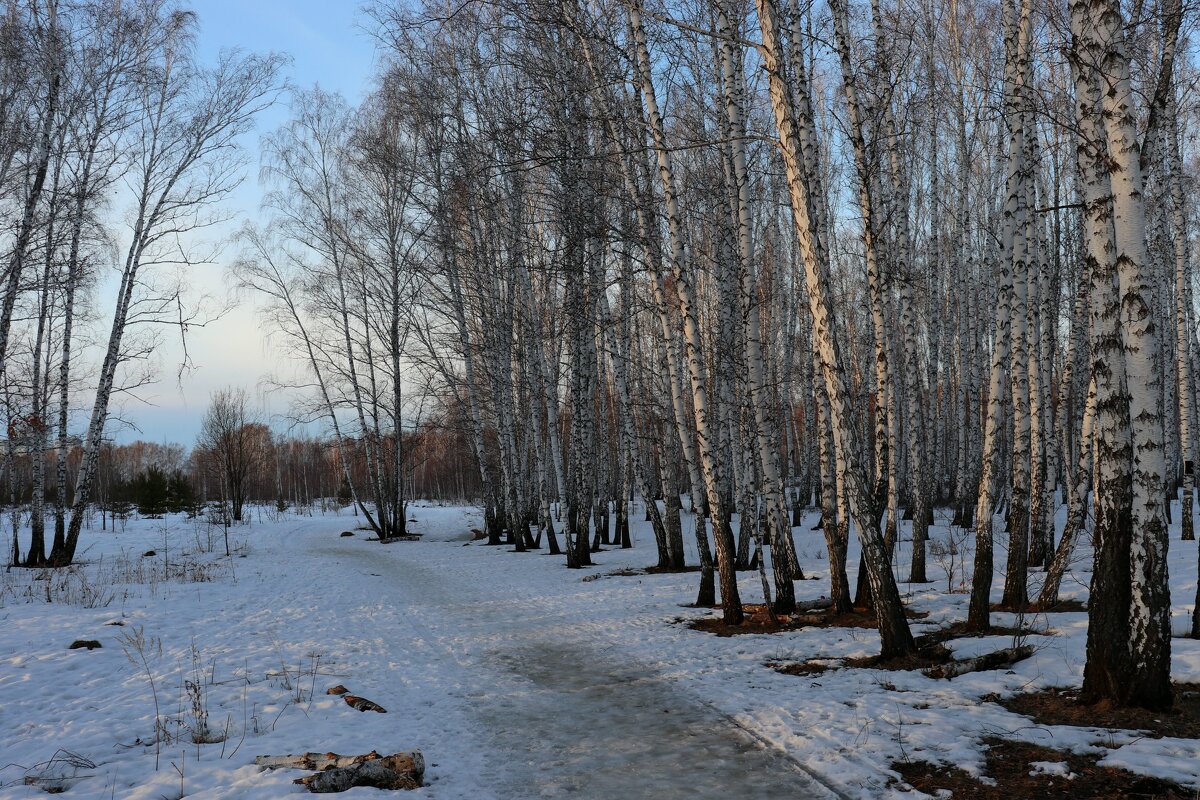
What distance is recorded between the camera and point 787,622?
8.44 meters

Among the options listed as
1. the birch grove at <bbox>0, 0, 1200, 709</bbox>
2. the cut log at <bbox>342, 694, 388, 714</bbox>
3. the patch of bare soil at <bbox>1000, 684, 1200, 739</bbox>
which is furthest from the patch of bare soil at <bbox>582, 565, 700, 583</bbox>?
the patch of bare soil at <bbox>1000, 684, 1200, 739</bbox>

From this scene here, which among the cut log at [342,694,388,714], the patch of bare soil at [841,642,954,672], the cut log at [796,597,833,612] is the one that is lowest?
the cut log at [796,597,833,612]

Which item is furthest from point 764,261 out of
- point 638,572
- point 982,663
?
point 982,663

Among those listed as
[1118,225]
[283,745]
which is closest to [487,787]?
[283,745]

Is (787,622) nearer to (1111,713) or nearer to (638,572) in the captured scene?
(1111,713)

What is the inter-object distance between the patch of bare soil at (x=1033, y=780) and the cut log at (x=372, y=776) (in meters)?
2.92

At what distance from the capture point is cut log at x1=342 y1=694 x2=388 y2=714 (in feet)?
18.5

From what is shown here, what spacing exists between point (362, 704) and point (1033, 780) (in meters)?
4.77

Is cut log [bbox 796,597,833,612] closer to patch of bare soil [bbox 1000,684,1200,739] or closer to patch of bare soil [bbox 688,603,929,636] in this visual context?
patch of bare soil [bbox 688,603,929,636]

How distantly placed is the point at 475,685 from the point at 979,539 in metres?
5.22

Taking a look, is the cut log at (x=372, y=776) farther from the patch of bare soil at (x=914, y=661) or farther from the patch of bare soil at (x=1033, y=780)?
the patch of bare soil at (x=914, y=661)

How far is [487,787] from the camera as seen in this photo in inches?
164

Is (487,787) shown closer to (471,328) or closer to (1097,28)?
(1097,28)

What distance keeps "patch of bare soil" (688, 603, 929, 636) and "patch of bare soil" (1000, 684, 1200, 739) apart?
2.89m
